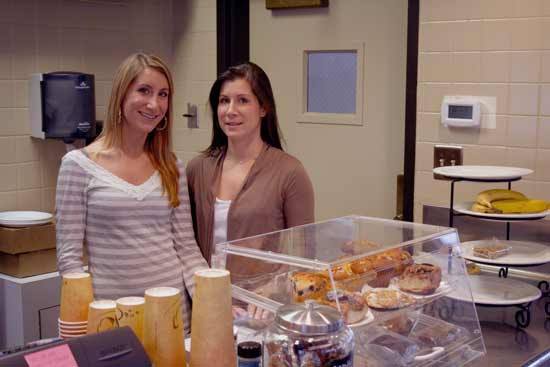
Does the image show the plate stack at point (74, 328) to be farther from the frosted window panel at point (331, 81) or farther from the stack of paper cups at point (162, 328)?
the frosted window panel at point (331, 81)

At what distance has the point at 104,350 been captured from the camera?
43.3 inches

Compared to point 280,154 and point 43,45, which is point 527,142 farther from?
point 43,45

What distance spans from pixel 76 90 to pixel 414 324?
2.32 meters


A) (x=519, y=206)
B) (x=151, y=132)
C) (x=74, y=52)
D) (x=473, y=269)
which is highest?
(x=74, y=52)

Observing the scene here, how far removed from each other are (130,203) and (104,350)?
3.04ft

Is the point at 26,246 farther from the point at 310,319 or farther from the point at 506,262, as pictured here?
the point at 310,319

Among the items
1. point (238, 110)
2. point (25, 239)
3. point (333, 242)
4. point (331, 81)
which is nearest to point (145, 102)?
point (238, 110)

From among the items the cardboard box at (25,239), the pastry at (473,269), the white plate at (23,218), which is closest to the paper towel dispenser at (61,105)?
the white plate at (23,218)

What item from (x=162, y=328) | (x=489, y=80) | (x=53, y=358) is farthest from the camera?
(x=489, y=80)

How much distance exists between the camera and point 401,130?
318cm

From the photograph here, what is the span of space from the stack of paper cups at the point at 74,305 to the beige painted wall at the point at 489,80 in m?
1.79

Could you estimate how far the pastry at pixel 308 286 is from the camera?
134cm

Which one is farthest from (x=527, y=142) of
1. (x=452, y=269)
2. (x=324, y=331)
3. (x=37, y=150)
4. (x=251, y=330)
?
(x=37, y=150)

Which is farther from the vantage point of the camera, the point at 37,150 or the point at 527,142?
the point at 37,150
